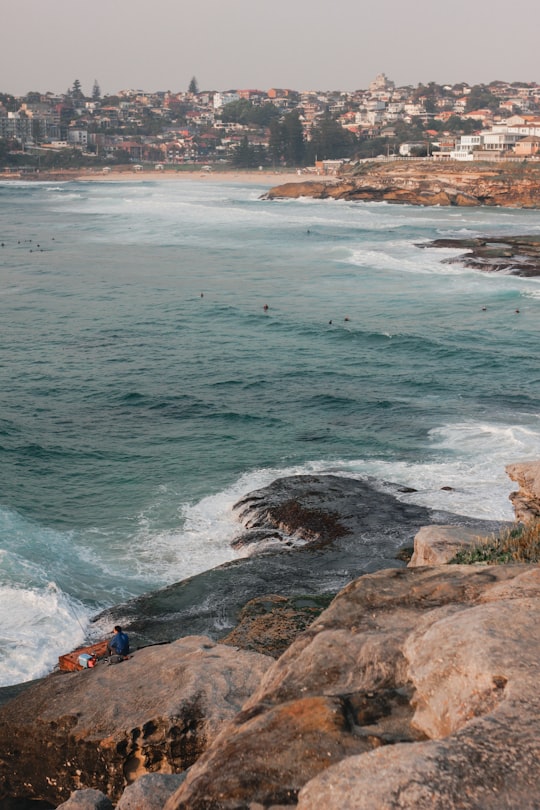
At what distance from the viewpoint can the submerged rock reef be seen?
241 inches

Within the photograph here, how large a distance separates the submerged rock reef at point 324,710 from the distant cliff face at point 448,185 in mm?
113814

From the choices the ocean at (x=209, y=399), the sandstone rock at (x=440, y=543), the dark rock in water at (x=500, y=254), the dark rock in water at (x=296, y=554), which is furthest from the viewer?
the dark rock in water at (x=500, y=254)

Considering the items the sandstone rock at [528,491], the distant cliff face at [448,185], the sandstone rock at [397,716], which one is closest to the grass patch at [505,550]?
the sandstone rock at [397,716]

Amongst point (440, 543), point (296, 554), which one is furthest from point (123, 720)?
point (296, 554)

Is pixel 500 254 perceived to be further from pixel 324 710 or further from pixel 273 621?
pixel 324 710

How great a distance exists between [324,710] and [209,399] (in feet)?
86.7

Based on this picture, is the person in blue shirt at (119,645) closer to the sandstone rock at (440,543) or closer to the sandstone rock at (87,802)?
the sandstone rock at (87,802)

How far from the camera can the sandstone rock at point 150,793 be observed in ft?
27.2

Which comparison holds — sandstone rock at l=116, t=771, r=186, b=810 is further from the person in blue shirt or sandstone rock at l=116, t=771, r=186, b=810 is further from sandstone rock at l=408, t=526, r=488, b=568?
sandstone rock at l=408, t=526, r=488, b=568

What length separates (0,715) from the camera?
12.2 meters

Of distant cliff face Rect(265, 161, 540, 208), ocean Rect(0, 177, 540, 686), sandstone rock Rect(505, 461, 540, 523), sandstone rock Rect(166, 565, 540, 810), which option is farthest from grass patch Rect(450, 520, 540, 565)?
distant cliff face Rect(265, 161, 540, 208)

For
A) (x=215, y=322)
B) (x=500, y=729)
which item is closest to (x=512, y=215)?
(x=215, y=322)

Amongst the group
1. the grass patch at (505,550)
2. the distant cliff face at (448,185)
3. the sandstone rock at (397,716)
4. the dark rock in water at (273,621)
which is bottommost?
the dark rock in water at (273,621)

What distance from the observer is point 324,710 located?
24.2 feet
